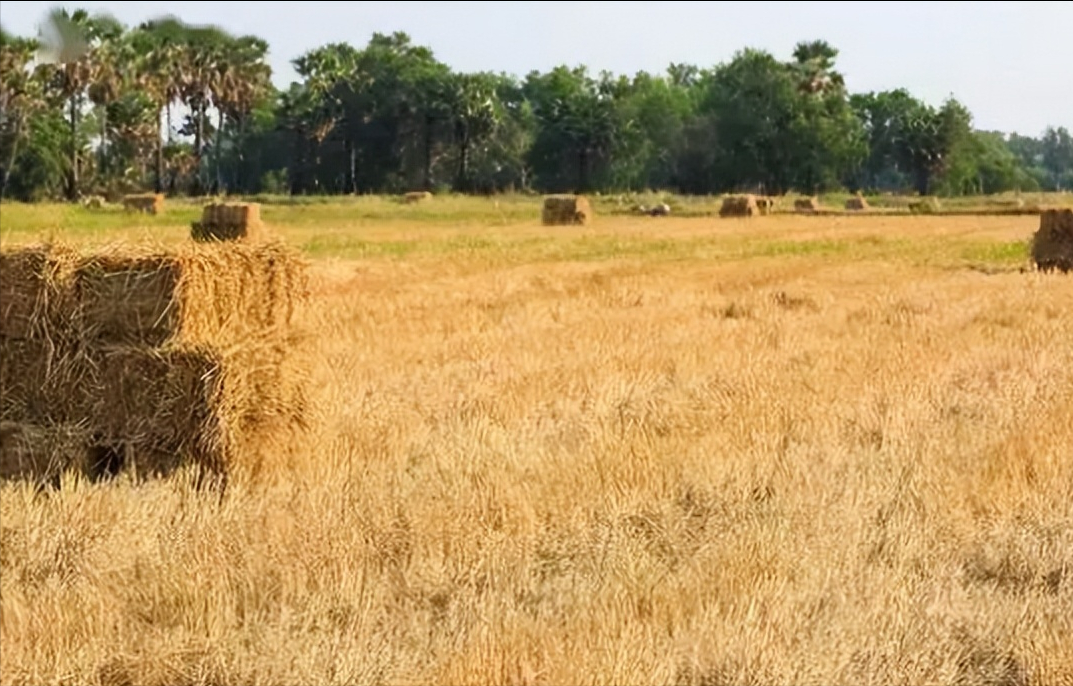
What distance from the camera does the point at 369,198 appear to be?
68062 millimetres

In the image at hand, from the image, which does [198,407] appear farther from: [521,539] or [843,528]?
[843,528]

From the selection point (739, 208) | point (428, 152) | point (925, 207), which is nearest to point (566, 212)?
point (739, 208)

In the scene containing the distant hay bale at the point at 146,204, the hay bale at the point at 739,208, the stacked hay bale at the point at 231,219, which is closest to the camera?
the stacked hay bale at the point at 231,219

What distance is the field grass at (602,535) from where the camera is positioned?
4.54m

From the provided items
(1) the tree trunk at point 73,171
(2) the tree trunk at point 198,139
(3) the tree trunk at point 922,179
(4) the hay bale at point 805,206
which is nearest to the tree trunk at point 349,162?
(2) the tree trunk at point 198,139

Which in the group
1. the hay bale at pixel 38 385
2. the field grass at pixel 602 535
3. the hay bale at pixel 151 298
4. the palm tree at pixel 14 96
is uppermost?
the palm tree at pixel 14 96

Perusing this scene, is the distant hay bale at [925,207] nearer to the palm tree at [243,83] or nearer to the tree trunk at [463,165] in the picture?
the tree trunk at [463,165]

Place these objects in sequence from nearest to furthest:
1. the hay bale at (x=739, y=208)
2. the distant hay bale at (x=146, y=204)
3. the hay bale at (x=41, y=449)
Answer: the hay bale at (x=41, y=449)
the hay bale at (x=739, y=208)
the distant hay bale at (x=146, y=204)

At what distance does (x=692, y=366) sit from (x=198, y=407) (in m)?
4.64

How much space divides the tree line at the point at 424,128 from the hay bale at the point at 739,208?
128ft

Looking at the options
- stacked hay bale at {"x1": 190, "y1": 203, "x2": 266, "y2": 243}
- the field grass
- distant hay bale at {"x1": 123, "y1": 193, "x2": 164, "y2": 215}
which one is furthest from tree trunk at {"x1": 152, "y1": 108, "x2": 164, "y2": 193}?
the field grass

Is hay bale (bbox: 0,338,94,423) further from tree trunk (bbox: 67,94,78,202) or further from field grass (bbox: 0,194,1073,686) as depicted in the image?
tree trunk (bbox: 67,94,78,202)

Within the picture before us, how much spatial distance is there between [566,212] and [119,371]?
121 ft

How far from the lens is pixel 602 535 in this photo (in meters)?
5.82
